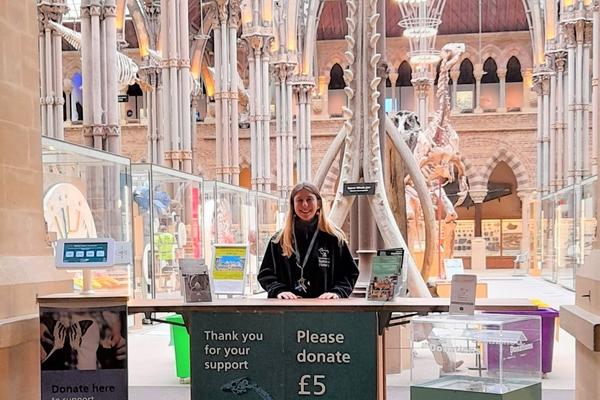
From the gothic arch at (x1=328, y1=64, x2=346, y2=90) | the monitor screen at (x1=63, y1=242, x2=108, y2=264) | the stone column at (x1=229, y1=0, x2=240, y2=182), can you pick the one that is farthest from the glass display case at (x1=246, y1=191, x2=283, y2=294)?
the gothic arch at (x1=328, y1=64, x2=346, y2=90)

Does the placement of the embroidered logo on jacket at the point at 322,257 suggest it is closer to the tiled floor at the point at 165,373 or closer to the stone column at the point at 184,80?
the tiled floor at the point at 165,373

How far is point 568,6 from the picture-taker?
23484 mm

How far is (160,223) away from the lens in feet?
41.6

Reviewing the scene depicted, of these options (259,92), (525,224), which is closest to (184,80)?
(259,92)

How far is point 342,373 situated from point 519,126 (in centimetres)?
3291

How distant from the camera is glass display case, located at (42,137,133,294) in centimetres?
894

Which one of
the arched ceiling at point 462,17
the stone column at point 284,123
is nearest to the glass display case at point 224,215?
the stone column at point 284,123

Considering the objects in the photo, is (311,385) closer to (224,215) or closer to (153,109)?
(224,215)

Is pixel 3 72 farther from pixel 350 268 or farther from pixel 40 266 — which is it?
pixel 350 268

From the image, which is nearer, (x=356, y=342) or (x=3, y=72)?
(x=356, y=342)

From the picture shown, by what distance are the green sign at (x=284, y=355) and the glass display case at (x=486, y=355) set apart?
314 mm

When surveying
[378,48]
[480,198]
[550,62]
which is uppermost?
[550,62]

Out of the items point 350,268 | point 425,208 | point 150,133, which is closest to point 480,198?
point 150,133

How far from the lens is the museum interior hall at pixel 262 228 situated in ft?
13.8
